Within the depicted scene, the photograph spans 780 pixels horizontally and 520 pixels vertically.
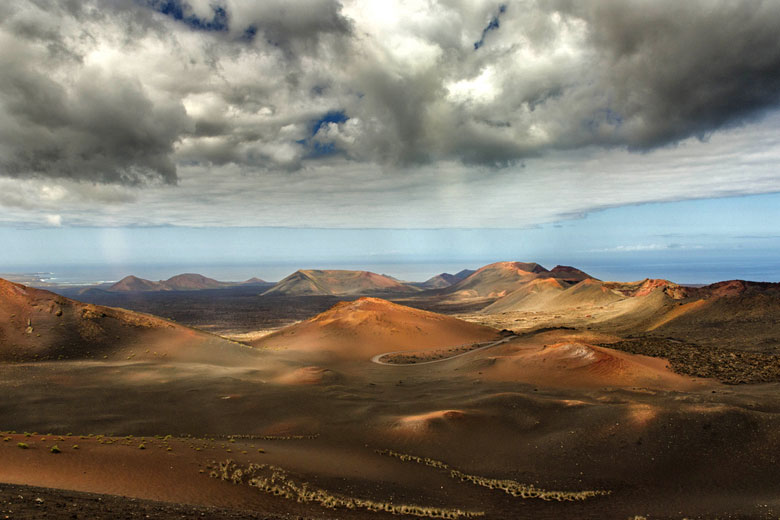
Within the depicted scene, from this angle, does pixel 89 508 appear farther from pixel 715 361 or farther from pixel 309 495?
pixel 715 361

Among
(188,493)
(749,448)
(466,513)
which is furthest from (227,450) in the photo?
(749,448)

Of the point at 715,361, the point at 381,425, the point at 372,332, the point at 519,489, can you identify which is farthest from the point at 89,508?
the point at 372,332

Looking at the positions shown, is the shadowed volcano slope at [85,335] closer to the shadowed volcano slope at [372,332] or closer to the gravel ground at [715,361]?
the shadowed volcano slope at [372,332]

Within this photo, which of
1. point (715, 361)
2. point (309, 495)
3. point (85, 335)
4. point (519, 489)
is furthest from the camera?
point (85, 335)

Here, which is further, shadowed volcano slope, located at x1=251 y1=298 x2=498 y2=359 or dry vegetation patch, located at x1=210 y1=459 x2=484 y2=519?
shadowed volcano slope, located at x1=251 y1=298 x2=498 y2=359

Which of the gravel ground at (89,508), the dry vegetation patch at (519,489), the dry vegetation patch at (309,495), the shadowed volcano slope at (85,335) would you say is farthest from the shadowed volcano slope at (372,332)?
the gravel ground at (89,508)

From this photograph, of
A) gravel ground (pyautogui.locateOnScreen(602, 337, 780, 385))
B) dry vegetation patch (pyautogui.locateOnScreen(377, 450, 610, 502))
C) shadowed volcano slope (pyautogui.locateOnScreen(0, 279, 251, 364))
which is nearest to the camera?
dry vegetation patch (pyautogui.locateOnScreen(377, 450, 610, 502))

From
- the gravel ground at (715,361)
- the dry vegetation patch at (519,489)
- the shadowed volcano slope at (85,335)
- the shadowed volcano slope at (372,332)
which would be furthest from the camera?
the shadowed volcano slope at (372,332)

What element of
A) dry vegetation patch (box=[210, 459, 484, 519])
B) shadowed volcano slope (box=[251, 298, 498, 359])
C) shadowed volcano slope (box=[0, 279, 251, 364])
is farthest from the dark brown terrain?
shadowed volcano slope (box=[251, 298, 498, 359])

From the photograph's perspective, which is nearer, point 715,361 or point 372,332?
point 715,361

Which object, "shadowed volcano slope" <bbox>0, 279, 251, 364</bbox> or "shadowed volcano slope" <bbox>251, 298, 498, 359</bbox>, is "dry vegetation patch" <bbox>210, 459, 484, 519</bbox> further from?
"shadowed volcano slope" <bbox>251, 298, 498, 359</bbox>
